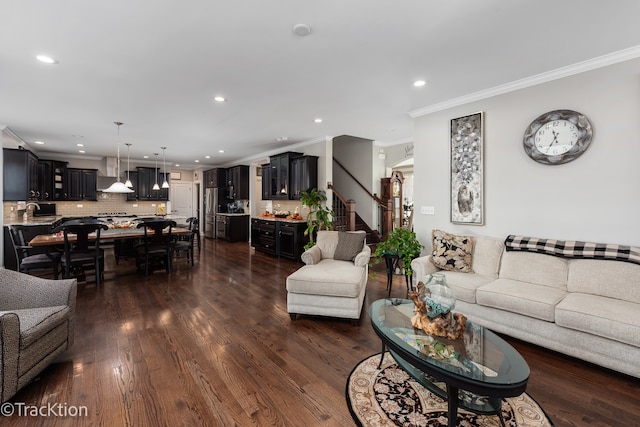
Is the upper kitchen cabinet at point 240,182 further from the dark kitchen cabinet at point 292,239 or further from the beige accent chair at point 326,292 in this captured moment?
the beige accent chair at point 326,292

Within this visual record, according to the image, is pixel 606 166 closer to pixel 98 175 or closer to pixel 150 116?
pixel 150 116

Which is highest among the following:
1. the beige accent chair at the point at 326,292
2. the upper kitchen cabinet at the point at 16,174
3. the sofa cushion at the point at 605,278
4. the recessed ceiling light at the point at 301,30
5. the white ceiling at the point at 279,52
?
the white ceiling at the point at 279,52

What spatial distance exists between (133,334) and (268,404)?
5.92ft

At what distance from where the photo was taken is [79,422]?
5.67 ft

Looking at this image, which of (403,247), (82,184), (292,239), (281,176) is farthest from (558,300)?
(82,184)

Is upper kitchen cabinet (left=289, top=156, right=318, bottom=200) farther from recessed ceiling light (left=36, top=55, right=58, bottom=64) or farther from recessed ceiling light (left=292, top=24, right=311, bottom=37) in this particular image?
recessed ceiling light (left=36, top=55, right=58, bottom=64)

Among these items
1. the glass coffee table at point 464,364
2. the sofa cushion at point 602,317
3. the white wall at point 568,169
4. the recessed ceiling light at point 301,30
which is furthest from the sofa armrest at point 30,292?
the white wall at point 568,169

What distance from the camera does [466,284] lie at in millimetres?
3062

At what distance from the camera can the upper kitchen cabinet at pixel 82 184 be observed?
8625 mm

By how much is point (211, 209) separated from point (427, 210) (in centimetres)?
821

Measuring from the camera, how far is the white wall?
286cm

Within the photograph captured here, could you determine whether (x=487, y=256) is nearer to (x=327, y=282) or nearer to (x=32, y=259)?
(x=327, y=282)

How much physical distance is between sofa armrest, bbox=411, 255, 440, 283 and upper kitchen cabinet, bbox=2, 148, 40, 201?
7.72 meters

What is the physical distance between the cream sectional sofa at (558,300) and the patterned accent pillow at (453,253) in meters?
0.08
